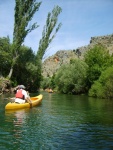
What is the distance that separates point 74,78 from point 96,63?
5484mm

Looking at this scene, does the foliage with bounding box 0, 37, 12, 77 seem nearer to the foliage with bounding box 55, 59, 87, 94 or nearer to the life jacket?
the foliage with bounding box 55, 59, 87, 94

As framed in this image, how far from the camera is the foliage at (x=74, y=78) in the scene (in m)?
50.3

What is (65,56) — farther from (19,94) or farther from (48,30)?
(19,94)

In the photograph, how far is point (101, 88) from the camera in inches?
1499

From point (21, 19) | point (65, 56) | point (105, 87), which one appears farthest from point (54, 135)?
point (65, 56)

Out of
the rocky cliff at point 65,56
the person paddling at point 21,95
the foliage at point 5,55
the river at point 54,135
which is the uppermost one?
the rocky cliff at point 65,56

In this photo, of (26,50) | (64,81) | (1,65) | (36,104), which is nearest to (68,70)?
(64,81)

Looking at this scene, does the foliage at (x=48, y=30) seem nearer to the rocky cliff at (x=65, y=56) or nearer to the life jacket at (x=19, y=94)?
the life jacket at (x=19, y=94)

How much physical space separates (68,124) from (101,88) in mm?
25384

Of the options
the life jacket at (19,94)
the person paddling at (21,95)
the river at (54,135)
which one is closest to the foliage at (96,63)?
the person paddling at (21,95)

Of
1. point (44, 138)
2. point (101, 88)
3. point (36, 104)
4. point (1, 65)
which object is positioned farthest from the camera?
point (1, 65)

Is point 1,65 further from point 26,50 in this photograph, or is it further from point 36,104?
point 36,104

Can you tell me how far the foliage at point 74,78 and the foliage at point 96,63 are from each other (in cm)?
134

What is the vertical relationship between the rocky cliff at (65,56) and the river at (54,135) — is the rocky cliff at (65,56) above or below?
above
